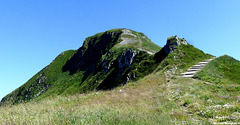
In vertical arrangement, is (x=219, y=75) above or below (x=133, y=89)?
below

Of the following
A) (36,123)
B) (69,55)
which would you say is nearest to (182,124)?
(36,123)

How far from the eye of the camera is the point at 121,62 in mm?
68062

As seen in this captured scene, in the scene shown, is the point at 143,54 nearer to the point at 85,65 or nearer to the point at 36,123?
the point at 36,123

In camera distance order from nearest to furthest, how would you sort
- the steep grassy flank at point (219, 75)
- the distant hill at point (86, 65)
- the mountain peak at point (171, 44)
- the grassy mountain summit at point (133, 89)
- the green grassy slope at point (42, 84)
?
the grassy mountain summit at point (133, 89) → the steep grassy flank at point (219, 75) → the mountain peak at point (171, 44) → the distant hill at point (86, 65) → the green grassy slope at point (42, 84)

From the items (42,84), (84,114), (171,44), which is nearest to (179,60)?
(171,44)

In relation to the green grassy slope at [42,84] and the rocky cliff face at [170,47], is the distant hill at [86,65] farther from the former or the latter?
the rocky cliff face at [170,47]

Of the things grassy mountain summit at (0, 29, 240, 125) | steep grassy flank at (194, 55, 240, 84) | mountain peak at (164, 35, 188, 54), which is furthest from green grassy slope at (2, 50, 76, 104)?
steep grassy flank at (194, 55, 240, 84)

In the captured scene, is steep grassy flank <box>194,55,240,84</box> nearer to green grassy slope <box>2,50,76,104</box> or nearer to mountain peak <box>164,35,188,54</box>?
mountain peak <box>164,35,188,54</box>

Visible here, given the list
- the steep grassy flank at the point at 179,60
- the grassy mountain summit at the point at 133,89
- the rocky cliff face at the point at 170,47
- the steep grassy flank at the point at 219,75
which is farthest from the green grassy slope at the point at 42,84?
the steep grassy flank at the point at 219,75

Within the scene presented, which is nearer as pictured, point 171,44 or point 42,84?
point 171,44

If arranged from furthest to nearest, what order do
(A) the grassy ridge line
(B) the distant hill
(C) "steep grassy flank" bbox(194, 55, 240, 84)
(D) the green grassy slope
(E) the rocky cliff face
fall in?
(D) the green grassy slope, (B) the distant hill, (E) the rocky cliff face, (C) "steep grassy flank" bbox(194, 55, 240, 84), (A) the grassy ridge line

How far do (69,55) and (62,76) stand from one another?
4354 cm

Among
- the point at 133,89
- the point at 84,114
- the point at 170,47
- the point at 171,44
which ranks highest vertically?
the point at 171,44

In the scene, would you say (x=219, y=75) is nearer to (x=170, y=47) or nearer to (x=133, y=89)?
(x=133, y=89)
